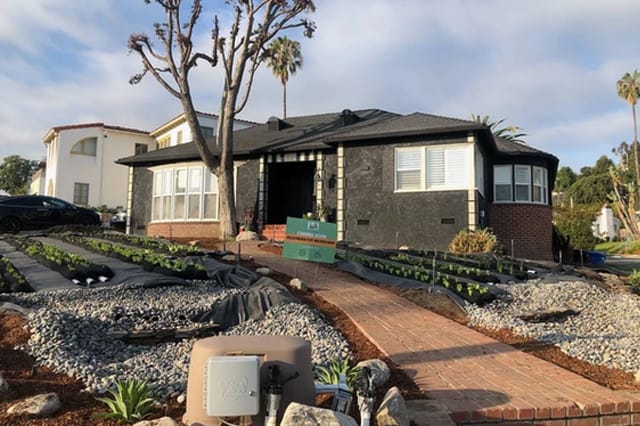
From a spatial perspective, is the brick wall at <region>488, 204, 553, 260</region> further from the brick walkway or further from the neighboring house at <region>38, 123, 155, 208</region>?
the neighboring house at <region>38, 123, 155, 208</region>

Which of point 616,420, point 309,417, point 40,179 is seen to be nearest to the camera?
point 309,417

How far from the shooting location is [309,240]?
8172mm

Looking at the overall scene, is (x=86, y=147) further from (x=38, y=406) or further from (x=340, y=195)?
(x=38, y=406)

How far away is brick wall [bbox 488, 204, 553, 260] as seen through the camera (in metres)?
18.0

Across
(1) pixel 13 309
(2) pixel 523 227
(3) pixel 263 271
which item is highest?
(2) pixel 523 227

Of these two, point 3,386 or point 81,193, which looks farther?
point 81,193

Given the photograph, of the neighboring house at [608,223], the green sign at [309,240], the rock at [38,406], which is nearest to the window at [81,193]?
the green sign at [309,240]

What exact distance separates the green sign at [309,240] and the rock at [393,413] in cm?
454

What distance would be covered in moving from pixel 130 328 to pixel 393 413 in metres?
3.50

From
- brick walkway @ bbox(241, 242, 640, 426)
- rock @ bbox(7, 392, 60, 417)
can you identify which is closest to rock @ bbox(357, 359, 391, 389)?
brick walkway @ bbox(241, 242, 640, 426)

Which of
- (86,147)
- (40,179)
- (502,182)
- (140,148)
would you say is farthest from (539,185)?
(40,179)

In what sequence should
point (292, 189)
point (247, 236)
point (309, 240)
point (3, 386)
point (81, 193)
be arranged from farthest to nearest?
1. point (81, 193)
2. point (292, 189)
3. point (247, 236)
4. point (309, 240)
5. point (3, 386)

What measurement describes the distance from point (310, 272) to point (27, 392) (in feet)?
21.1

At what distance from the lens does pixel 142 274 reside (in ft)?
27.3
